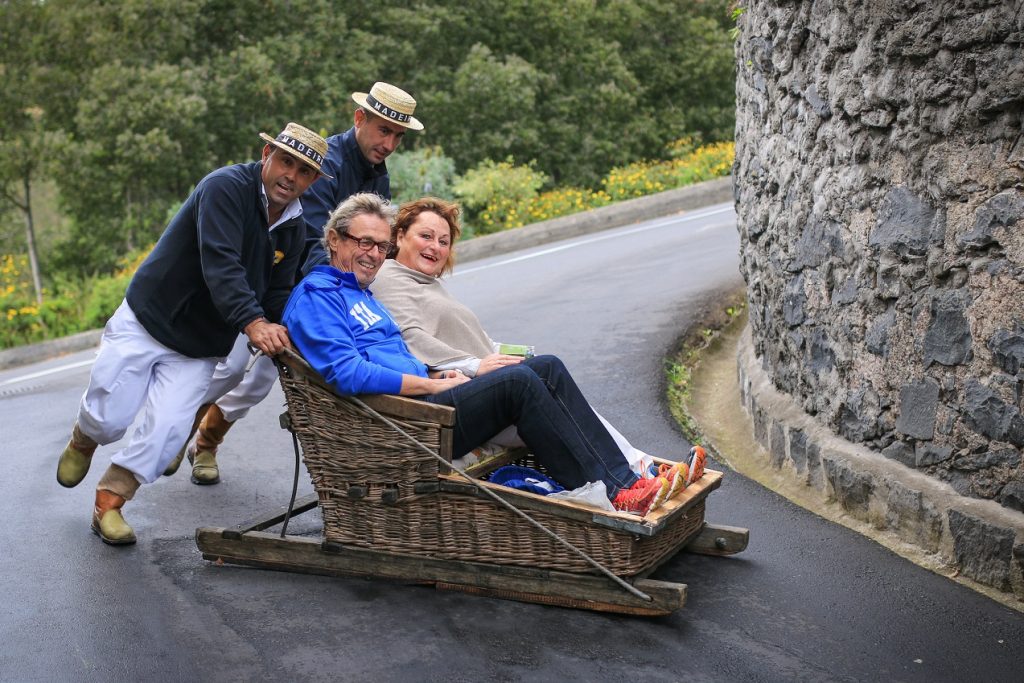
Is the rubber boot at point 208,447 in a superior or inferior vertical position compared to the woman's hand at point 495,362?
inferior

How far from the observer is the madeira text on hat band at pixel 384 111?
6.38 metres

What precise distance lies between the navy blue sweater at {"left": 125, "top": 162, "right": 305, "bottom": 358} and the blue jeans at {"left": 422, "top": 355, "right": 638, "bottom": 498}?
1.06 metres

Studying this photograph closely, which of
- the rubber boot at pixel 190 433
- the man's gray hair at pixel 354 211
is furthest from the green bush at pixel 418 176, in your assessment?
the man's gray hair at pixel 354 211

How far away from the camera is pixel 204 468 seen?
22.4ft

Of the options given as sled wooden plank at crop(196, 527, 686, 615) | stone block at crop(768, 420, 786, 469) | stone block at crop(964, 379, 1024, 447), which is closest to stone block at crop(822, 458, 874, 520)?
stone block at crop(768, 420, 786, 469)

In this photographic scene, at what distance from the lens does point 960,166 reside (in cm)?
543

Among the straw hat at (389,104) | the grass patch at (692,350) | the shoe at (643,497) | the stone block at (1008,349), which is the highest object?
the straw hat at (389,104)

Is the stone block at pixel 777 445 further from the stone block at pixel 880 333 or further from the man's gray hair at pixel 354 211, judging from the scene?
the man's gray hair at pixel 354 211

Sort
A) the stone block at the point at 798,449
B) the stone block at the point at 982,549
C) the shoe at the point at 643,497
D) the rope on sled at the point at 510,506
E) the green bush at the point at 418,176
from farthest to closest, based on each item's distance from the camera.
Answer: the green bush at the point at 418,176
the stone block at the point at 798,449
the stone block at the point at 982,549
the shoe at the point at 643,497
the rope on sled at the point at 510,506

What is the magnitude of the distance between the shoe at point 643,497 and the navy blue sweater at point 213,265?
1.80m

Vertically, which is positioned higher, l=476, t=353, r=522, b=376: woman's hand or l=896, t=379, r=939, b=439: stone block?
l=476, t=353, r=522, b=376: woman's hand

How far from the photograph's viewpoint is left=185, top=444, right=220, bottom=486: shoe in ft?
22.3

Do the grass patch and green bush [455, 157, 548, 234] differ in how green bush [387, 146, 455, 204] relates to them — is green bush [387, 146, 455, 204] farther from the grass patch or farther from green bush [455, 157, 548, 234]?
the grass patch

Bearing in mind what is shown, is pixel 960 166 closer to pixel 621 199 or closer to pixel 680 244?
pixel 680 244
